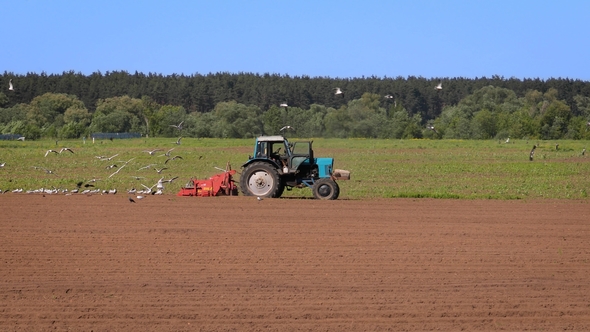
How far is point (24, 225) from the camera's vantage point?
17141mm

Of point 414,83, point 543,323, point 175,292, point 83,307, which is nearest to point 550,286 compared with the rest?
point 543,323

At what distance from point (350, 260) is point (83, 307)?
15.3 ft

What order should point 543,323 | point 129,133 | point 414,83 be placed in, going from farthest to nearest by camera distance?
point 414,83 < point 129,133 < point 543,323

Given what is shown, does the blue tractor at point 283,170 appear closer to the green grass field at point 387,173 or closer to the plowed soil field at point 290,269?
the green grass field at point 387,173

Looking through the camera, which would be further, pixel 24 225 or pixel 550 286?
pixel 24 225

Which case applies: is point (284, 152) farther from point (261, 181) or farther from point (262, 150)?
point (261, 181)

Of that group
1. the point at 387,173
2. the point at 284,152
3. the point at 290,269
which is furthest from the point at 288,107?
the point at 290,269

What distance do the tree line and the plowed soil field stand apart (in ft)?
75.8

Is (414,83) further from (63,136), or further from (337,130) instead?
(337,130)

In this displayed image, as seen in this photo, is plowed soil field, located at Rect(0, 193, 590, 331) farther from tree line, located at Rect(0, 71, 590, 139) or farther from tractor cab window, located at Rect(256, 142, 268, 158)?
tree line, located at Rect(0, 71, 590, 139)

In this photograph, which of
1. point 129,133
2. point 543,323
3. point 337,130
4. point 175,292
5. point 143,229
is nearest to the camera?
point 543,323

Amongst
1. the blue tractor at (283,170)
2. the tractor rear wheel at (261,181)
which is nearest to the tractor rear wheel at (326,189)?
the blue tractor at (283,170)

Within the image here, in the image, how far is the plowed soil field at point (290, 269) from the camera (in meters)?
10.0

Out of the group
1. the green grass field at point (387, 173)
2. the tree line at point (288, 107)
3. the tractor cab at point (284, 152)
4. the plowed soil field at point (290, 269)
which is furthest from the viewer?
the tree line at point (288, 107)
